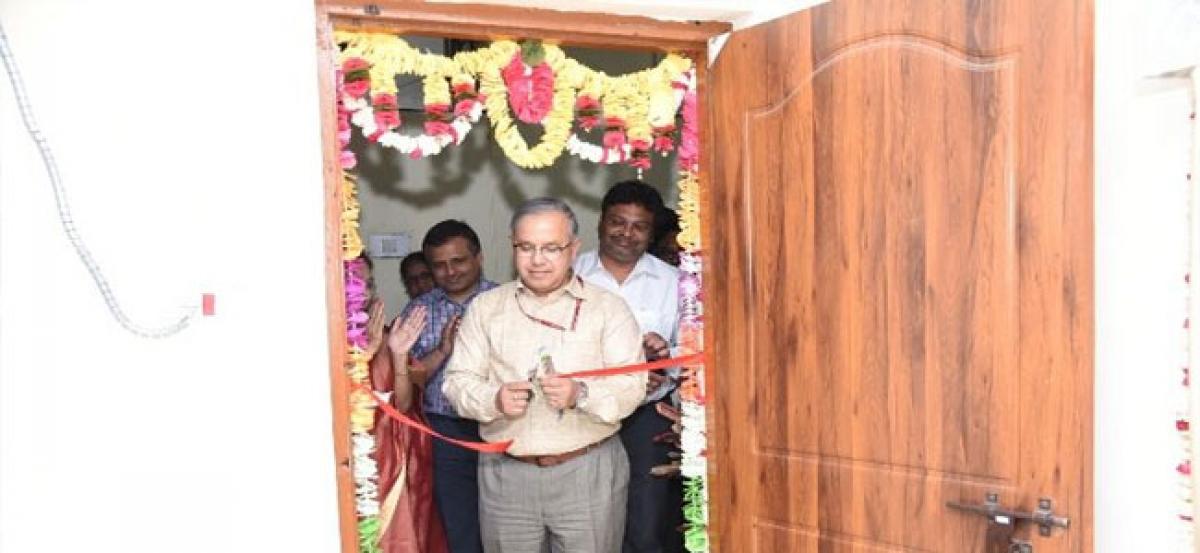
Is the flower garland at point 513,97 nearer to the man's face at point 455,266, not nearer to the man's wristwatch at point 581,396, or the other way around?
the man's wristwatch at point 581,396

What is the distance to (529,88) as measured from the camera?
2.87 m

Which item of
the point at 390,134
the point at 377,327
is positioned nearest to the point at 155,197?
the point at 390,134

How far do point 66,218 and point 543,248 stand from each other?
61.1 inches

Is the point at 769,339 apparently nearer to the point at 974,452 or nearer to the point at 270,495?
the point at 974,452

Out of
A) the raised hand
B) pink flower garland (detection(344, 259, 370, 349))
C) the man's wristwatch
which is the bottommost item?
the man's wristwatch

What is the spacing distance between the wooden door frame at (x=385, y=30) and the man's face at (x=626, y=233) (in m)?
1.27

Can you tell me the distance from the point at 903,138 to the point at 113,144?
180cm

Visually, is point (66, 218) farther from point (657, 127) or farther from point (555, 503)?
point (555, 503)

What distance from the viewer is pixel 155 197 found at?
7.46 feet

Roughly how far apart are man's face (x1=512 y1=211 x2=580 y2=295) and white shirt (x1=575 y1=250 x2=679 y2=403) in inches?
24.1

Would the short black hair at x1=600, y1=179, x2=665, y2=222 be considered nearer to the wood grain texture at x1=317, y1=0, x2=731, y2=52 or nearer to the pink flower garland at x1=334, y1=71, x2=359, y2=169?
the wood grain texture at x1=317, y1=0, x2=731, y2=52
